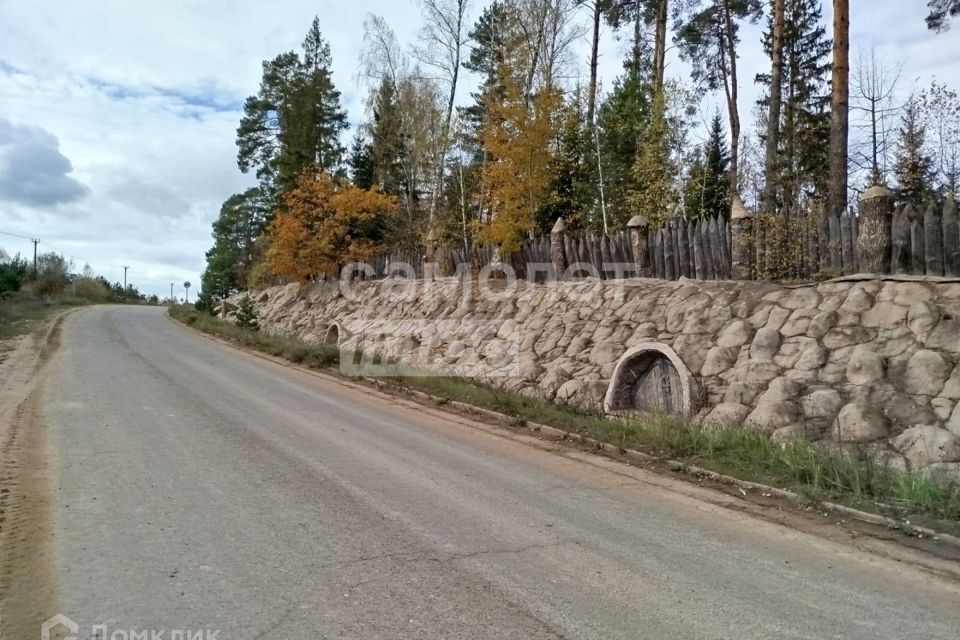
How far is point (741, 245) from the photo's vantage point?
11250mm

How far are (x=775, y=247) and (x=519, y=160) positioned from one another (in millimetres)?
8889

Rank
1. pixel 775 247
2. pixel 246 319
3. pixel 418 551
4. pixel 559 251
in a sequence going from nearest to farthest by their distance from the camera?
pixel 418 551 → pixel 775 247 → pixel 559 251 → pixel 246 319

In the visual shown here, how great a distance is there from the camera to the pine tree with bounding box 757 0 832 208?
24828 mm

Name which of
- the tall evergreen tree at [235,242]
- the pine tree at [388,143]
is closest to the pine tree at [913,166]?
the pine tree at [388,143]

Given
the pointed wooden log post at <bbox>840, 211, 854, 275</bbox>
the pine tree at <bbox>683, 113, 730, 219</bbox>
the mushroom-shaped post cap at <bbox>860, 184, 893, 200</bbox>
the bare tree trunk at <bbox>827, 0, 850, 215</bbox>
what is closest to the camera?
the mushroom-shaped post cap at <bbox>860, 184, 893, 200</bbox>

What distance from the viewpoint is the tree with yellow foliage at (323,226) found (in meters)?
24.9


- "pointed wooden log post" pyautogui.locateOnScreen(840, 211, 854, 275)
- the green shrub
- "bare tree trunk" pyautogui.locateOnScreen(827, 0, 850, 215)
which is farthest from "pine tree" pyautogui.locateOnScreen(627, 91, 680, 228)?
the green shrub

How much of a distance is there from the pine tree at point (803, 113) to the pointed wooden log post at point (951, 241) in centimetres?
1715

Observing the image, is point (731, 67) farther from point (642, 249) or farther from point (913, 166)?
point (642, 249)

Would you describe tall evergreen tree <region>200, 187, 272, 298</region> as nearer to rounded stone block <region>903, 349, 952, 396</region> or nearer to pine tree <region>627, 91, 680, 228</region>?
pine tree <region>627, 91, 680, 228</region>

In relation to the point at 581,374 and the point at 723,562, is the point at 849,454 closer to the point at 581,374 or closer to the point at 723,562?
the point at 723,562

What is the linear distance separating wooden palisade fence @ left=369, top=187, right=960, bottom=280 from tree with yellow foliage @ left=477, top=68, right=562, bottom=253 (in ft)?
6.15

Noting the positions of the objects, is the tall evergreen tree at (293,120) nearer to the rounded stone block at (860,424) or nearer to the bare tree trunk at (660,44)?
the bare tree trunk at (660,44)

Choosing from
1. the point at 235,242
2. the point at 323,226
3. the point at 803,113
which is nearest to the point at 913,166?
the point at 803,113
